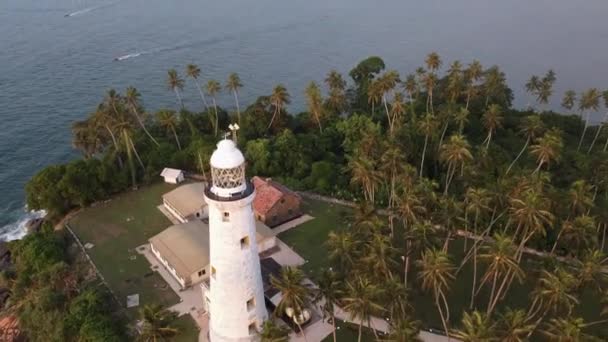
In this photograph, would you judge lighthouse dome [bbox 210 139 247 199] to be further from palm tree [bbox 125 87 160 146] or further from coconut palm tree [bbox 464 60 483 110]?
coconut palm tree [bbox 464 60 483 110]

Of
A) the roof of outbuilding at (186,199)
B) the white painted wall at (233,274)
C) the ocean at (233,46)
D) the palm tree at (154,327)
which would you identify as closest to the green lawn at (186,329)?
the white painted wall at (233,274)

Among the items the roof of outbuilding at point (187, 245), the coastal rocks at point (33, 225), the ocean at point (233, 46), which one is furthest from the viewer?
the ocean at point (233, 46)

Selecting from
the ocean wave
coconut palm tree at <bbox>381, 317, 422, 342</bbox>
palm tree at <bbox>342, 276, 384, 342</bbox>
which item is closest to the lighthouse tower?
palm tree at <bbox>342, 276, 384, 342</bbox>

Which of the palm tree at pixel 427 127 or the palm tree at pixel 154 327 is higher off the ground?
the palm tree at pixel 427 127

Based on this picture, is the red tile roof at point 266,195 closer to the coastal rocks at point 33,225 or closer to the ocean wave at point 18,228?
the coastal rocks at point 33,225

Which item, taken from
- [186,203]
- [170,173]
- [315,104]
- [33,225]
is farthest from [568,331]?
[33,225]

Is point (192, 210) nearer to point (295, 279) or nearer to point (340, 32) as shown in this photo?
point (295, 279)
